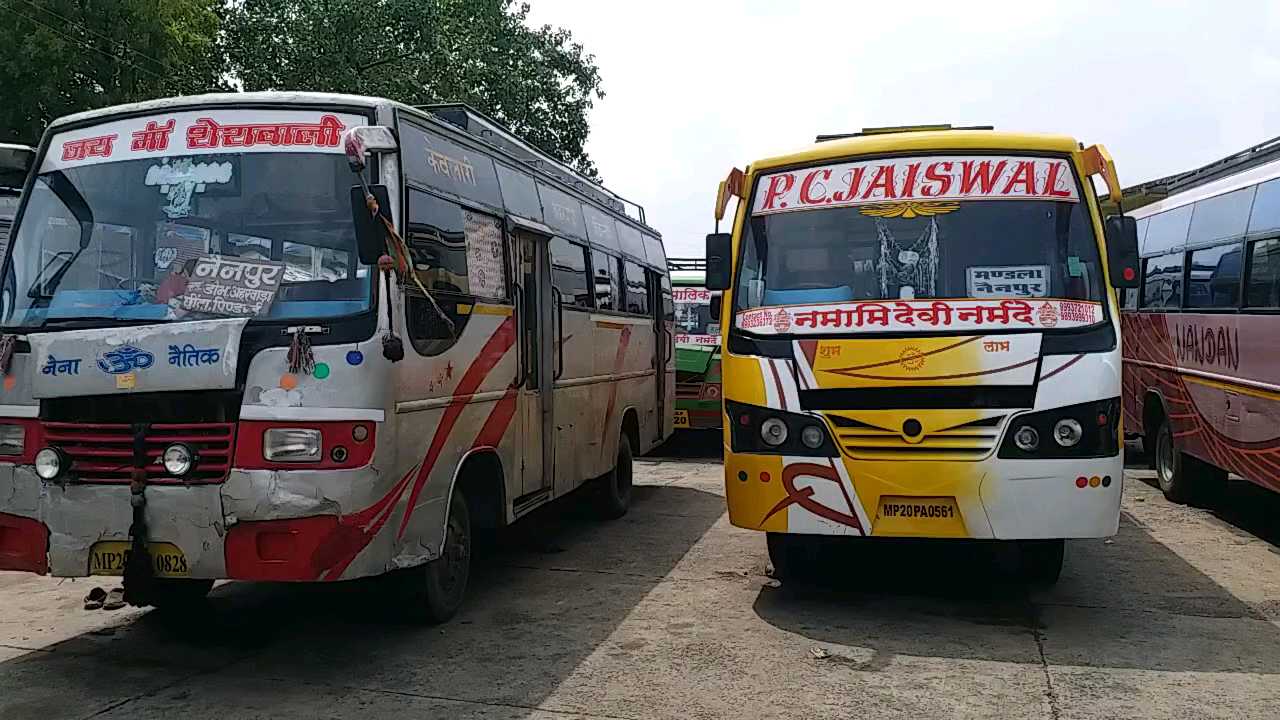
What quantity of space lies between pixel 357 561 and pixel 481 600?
6.81ft

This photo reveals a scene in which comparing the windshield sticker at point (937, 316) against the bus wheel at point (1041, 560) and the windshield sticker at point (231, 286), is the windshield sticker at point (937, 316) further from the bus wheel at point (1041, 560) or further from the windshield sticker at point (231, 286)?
the windshield sticker at point (231, 286)

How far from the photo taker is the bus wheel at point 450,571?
6.42 m

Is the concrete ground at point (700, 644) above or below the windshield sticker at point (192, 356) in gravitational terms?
below

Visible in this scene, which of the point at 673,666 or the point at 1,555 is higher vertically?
the point at 1,555

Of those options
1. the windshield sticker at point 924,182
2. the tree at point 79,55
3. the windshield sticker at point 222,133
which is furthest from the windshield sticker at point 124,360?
the tree at point 79,55

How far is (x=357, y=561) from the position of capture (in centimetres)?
540

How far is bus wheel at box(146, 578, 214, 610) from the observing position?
624 cm

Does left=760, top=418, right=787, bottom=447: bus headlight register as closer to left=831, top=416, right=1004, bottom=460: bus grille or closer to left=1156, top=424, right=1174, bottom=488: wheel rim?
left=831, top=416, right=1004, bottom=460: bus grille

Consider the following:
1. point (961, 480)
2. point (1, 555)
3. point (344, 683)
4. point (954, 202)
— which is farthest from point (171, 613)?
point (954, 202)

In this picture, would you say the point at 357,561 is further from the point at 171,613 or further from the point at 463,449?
the point at 171,613

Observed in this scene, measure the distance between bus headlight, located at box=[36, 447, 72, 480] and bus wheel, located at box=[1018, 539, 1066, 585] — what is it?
573 centimetres

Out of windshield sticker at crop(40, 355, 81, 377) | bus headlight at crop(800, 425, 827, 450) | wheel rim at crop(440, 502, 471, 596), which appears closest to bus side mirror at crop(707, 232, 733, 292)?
bus headlight at crop(800, 425, 827, 450)

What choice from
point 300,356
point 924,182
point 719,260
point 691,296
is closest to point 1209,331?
point 924,182

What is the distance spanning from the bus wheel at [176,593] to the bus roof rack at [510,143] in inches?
122
